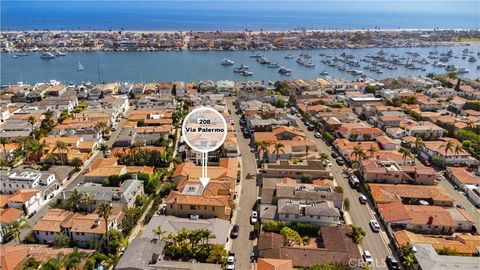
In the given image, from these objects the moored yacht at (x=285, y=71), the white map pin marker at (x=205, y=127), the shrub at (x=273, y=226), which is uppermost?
the white map pin marker at (x=205, y=127)

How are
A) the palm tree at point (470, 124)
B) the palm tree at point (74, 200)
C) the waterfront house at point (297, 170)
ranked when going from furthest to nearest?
the palm tree at point (470, 124) → the waterfront house at point (297, 170) → the palm tree at point (74, 200)

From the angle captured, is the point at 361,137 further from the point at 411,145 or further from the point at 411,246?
the point at 411,246

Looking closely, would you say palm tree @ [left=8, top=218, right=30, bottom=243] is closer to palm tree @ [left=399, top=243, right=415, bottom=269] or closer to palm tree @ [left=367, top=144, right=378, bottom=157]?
palm tree @ [left=399, top=243, right=415, bottom=269]

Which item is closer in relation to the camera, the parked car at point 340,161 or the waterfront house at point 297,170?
the waterfront house at point 297,170

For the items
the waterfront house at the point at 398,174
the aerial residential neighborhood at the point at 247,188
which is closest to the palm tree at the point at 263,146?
the aerial residential neighborhood at the point at 247,188

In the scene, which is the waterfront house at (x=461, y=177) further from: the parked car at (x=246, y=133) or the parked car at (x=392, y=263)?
the parked car at (x=246, y=133)

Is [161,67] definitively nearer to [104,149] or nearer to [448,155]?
[104,149]

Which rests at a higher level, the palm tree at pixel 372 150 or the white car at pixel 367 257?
the palm tree at pixel 372 150

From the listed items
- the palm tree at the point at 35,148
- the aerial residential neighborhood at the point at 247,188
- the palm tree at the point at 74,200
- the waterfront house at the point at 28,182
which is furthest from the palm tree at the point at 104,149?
the palm tree at the point at 74,200

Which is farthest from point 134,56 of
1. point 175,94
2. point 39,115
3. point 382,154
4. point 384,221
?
point 384,221

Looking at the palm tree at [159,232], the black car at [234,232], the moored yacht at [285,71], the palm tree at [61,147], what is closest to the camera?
the palm tree at [159,232]
